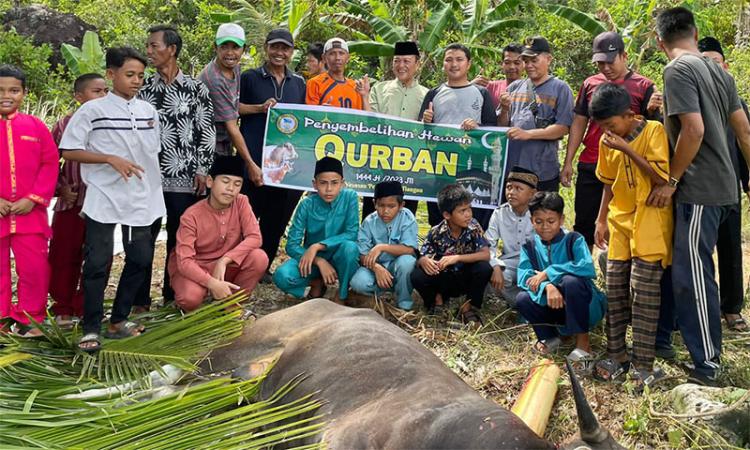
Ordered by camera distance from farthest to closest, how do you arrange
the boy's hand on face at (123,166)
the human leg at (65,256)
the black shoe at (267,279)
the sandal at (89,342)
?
the black shoe at (267,279), the human leg at (65,256), the boy's hand on face at (123,166), the sandal at (89,342)

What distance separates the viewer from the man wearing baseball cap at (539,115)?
5.90 m

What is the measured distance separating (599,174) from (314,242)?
2.41 meters

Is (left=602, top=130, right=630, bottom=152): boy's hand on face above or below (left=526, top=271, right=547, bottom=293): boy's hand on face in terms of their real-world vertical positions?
above

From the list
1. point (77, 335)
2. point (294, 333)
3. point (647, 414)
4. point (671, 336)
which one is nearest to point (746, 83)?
point (671, 336)

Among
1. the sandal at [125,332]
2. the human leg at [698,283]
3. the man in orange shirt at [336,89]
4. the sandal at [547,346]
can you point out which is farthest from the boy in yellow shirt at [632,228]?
the sandal at [125,332]

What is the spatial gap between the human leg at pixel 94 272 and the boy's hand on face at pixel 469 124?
3.14 metres

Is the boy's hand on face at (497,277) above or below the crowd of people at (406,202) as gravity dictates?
below

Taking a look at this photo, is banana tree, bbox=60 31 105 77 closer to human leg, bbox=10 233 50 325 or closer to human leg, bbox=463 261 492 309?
human leg, bbox=10 233 50 325

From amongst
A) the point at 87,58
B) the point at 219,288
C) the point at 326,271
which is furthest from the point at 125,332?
the point at 87,58

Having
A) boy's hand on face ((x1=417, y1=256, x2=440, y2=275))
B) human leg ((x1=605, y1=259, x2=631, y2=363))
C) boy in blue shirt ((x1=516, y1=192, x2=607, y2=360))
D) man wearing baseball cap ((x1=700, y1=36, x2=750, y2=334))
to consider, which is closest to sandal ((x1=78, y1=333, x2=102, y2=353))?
boy's hand on face ((x1=417, y1=256, x2=440, y2=275))

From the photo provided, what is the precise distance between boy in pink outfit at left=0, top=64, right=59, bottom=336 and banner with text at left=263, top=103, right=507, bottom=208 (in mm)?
2029

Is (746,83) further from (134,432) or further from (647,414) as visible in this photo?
(134,432)

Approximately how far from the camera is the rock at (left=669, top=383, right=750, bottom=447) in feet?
12.0

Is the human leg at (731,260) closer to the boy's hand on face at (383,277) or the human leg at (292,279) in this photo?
the boy's hand on face at (383,277)
